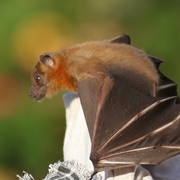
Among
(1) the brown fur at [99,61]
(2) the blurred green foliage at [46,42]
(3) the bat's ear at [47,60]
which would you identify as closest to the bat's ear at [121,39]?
(1) the brown fur at [99,61]

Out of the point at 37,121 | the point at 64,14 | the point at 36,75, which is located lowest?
the point at 37,121

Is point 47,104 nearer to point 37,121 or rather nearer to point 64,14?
point 37,121

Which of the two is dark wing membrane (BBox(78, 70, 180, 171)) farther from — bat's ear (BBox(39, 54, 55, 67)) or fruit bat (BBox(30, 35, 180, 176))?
bat's ear (BBox(39, 54, 55, 67))

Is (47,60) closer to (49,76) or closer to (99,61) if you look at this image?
(49,76)

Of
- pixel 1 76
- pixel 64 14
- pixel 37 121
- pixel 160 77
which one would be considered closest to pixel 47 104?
pixel 37 121

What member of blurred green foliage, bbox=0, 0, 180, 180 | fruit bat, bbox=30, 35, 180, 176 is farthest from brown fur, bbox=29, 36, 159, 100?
blurred green foliage, bbox=0, 0, 180, 180

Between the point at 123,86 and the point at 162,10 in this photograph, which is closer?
the point at 123,86
